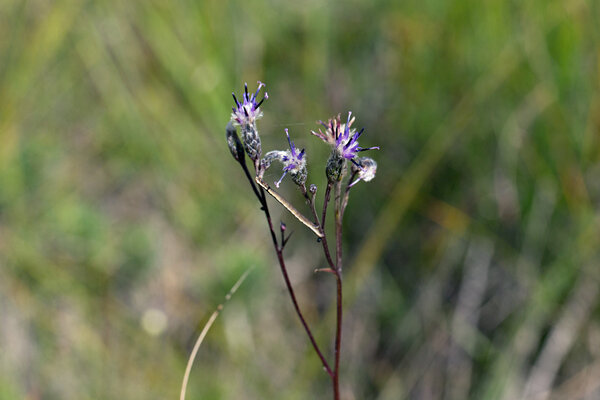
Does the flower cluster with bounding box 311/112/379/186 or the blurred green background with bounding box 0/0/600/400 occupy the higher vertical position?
the blurred green background with bounding box 0/0/600/400

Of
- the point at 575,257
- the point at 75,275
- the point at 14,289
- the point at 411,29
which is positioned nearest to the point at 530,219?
the point at 575,257

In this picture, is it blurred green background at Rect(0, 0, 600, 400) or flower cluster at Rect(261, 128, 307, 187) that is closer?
flower cluster at Rect(261, 128, 307, 187)

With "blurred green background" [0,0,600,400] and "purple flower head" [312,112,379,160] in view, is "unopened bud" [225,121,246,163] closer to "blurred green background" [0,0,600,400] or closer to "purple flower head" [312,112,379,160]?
"purple flower head" [312,112,379,160]

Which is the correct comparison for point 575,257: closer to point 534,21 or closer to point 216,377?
point 534,21

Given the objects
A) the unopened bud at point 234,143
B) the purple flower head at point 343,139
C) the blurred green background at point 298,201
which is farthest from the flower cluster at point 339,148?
the blurred green background at point 298,201

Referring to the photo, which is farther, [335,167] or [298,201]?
[298,201]

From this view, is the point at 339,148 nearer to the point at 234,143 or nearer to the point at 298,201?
the point at 234,143

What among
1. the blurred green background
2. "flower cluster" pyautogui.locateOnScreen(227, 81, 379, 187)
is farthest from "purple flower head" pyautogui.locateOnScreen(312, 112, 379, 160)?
the blurred green background

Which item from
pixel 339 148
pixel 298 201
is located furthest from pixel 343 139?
pixel 298 201
